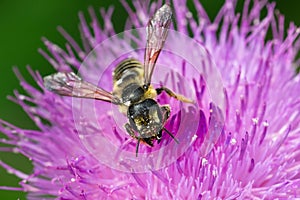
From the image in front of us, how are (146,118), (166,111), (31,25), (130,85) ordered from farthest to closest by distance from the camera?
1. (31,25)
2. (130,85)
3. (166,111)
4. (146,118)

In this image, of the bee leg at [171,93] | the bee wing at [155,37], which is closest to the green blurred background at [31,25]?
the bee wing at [155,37]

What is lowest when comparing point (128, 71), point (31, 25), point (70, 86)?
point (70, 86)

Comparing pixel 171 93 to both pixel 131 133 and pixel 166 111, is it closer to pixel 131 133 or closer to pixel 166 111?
pixel 166 111

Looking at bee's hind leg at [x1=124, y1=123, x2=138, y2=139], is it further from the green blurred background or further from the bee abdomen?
the green blurred background

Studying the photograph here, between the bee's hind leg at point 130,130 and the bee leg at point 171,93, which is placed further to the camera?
the bee leg at point 171,93

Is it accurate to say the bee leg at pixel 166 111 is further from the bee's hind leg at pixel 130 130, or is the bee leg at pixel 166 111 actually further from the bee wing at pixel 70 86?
the bee wing at pixel 70 86

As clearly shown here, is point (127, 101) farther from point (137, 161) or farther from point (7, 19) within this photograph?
point (7, 19)

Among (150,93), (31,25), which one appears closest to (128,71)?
(150,93)

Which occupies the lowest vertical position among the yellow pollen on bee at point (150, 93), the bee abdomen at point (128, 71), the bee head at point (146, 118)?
the bee head at point (146, 118)

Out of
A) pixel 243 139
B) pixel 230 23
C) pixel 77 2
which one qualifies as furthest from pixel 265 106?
pixel 77 2
